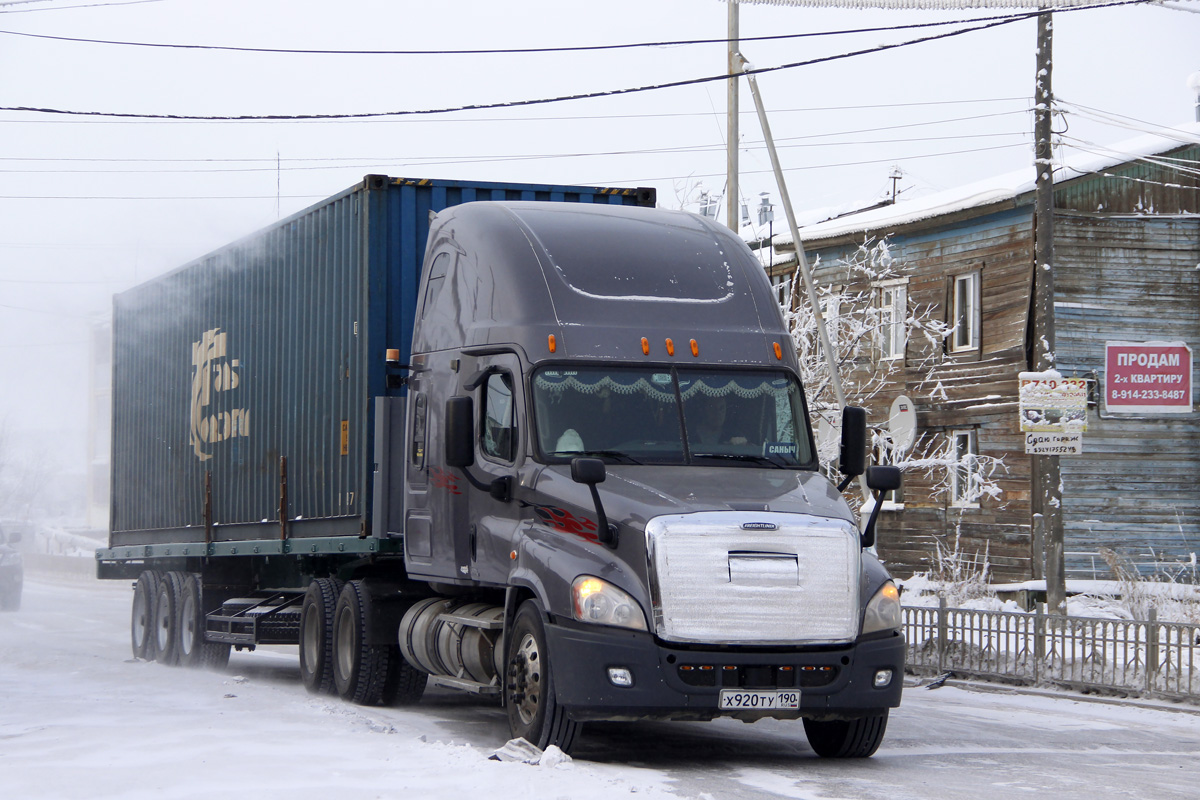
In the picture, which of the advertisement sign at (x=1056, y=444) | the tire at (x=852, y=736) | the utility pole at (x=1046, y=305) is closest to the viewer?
the tire at (x=852, y=736)

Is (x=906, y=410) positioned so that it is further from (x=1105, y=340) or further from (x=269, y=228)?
(x=269, y=228)

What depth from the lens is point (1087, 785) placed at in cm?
918

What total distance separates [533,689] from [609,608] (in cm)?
99

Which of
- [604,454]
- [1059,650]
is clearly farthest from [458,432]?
[1059,650]

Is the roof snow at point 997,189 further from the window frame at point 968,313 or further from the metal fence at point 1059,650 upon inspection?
the metal fence at point 1059,650

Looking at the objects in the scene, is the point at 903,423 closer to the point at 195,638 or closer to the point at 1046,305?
the point at 1046,305

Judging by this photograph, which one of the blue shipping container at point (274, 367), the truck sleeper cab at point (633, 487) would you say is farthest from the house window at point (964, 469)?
the truck sleeper cab at point (633, 487)

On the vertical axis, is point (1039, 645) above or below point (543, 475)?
below

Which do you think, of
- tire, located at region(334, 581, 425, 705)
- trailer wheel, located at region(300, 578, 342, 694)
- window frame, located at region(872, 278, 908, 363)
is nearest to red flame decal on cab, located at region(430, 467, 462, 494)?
tire, located at region(334, 581, 425, 705)

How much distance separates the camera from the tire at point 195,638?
17.3 m

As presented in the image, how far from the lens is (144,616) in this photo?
19.2 metres

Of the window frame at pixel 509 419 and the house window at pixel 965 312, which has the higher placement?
the house window at pixel 965 312

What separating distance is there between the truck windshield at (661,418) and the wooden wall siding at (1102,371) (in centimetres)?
1708

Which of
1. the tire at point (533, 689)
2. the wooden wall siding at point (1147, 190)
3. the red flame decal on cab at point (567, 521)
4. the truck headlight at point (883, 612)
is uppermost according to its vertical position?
the wooden wall siding at point (1147, 190)
